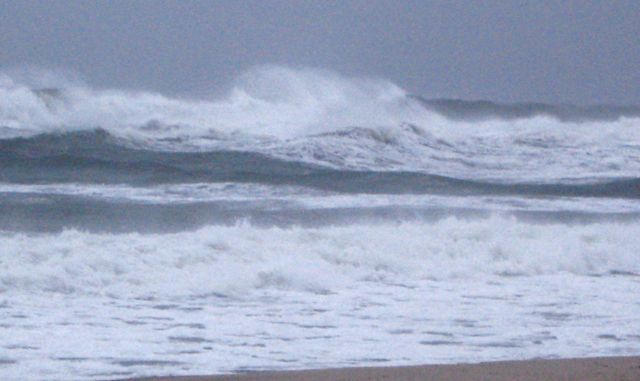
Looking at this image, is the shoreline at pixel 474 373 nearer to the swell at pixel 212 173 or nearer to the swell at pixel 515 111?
the swell at pixel 212 173

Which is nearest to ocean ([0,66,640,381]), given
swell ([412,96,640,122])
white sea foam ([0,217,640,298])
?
white sea foam ([0,217,640,298])

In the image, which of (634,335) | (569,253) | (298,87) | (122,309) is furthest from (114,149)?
(634,335)

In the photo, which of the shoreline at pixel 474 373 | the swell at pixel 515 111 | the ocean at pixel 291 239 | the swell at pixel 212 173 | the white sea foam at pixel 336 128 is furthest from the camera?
the swell at pixel 515 111

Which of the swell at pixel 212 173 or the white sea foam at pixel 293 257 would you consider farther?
the swell at pixel 212 173

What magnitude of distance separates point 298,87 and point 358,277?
56.8 feet

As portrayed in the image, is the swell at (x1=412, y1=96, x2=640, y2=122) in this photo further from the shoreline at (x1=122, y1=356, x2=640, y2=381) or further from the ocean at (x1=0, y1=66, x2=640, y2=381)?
the shoreline at (x1=122, y1=356, x2=640, y2=381)

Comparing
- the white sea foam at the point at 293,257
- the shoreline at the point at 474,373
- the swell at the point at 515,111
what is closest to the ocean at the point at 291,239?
the white sea foam at the point at 293,257

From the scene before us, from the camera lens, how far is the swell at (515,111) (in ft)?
93.5

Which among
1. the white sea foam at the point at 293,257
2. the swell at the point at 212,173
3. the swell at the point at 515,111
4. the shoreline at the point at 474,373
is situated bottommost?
the shoreline at the point at 474,373

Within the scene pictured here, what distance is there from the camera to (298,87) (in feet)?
86.2

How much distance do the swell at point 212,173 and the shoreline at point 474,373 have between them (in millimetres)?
10245

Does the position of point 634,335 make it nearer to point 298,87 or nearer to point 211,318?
point 211,318

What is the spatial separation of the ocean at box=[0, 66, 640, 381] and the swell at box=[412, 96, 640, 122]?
3.87 m

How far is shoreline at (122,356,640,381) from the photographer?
5.71m
